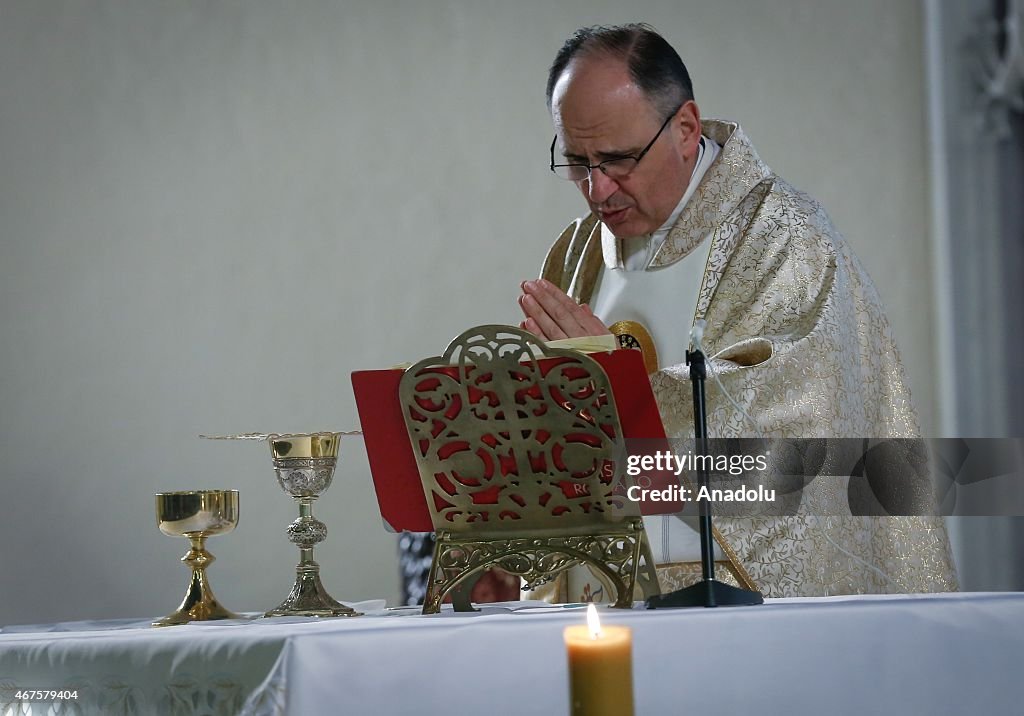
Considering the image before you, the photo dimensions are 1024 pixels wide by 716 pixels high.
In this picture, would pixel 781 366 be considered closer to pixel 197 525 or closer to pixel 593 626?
pixel 197 525

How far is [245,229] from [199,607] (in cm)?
294

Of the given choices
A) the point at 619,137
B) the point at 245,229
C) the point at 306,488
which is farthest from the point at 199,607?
the point at 245,229

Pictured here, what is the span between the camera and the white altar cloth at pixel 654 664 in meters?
1.15

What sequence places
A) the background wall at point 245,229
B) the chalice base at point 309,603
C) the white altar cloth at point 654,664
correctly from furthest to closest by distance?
1. the background wall at point 245,229
2. the chalice base at point 309,603
3. the white altar cloth at point 654,664

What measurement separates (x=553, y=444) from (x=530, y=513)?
8 centimetres

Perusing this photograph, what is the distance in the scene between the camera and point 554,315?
5.46ft

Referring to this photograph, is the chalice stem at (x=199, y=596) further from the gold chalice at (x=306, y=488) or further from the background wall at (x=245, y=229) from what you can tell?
the background wall at (x=245, y=229)

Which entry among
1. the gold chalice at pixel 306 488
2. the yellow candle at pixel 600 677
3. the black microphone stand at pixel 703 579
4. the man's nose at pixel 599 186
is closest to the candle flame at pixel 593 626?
the yellow candle at pixel 600 677

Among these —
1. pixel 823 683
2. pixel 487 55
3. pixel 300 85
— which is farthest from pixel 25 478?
pixel 823 683

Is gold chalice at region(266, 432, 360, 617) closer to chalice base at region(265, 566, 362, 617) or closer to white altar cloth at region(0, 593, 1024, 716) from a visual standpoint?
chalice base at region(265, 566, 362, 617)

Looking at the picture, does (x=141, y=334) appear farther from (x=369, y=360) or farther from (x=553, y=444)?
(x=553, y=444)

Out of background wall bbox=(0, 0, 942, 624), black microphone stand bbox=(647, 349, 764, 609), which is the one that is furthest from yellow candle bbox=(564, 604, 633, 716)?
background wall bbox=(0, 0, 942, 624)

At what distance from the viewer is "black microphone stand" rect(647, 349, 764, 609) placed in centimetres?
127

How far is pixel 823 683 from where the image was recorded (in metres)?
1.18
